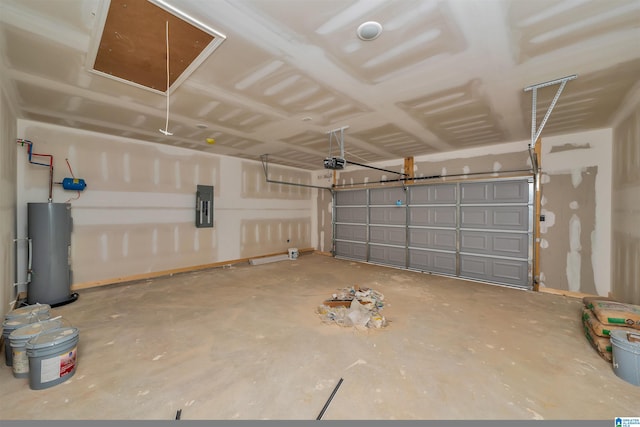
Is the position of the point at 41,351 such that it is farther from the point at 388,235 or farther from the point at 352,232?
the point at 352,232

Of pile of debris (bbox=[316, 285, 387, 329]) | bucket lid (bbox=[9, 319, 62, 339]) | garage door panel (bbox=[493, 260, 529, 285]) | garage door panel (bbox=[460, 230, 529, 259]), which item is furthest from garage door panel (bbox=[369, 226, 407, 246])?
bucket lid (bbox=[9, 319, 62, 339])

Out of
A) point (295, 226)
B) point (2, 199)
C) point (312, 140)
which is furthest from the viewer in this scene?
point (295, 226)

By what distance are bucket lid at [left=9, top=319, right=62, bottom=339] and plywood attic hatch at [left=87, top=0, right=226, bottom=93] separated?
2.29 m

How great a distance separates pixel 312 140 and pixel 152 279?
402cm

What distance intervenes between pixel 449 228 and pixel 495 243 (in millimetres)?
848

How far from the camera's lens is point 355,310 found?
3178 millimetres

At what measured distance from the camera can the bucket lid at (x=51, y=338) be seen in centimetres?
188

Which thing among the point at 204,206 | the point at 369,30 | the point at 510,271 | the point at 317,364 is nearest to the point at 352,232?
the point at 510,271

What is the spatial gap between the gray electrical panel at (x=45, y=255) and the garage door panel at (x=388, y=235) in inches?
231

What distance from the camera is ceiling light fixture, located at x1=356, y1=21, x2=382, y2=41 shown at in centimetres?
174

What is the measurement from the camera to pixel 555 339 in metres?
2.66

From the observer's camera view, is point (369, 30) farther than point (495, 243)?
No

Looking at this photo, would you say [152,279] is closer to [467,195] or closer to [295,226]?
[295,226]
